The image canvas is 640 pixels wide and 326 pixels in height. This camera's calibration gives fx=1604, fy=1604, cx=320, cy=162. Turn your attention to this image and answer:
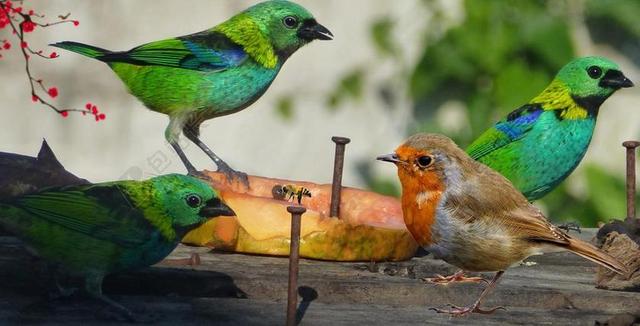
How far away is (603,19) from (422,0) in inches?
39.0

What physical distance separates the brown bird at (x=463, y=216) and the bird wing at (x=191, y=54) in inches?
49.5

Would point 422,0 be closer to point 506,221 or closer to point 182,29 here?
point 182,29

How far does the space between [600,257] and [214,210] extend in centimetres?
121

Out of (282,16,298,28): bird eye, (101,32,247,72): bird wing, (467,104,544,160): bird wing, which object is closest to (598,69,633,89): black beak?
(467,104,544,160): bird wing

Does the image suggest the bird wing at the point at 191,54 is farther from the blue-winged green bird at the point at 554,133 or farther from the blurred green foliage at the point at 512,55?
the blurred green foliage at the point at 512,55

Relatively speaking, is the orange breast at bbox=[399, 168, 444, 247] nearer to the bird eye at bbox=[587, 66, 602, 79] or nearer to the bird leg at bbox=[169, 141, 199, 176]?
the bird leg at bbox=[169, 141, 199, 176]

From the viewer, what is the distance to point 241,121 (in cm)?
868

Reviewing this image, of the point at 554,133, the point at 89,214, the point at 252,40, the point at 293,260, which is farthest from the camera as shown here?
the point at 554,133

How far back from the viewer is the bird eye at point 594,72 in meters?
6.53

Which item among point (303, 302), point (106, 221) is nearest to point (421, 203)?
point (303, 302)

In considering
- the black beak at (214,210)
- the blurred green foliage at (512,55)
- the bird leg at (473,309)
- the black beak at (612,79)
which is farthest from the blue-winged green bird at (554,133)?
the black beak at (214,210)

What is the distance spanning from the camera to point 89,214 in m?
4.60

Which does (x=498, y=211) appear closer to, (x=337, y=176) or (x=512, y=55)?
(x=337, y=176)

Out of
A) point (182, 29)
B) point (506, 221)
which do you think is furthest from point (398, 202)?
point (182, 29)
